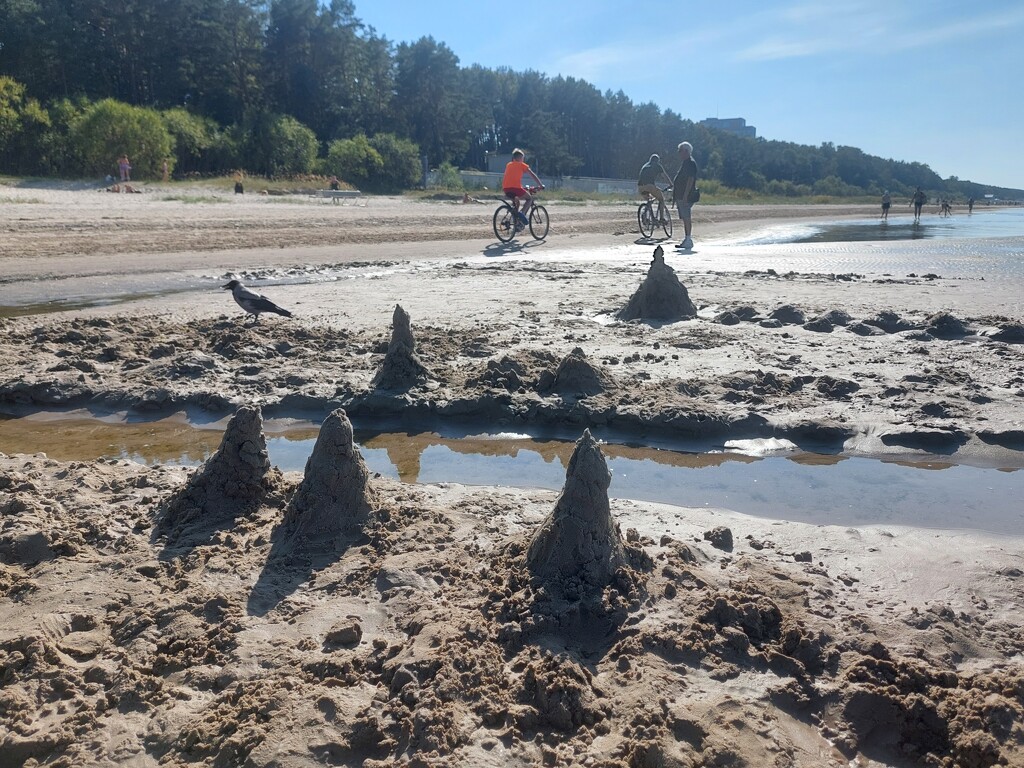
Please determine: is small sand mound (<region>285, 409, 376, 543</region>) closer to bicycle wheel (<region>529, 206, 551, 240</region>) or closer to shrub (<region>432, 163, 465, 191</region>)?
bicycle wheel (<region>529, 206, 551, 240</region>)

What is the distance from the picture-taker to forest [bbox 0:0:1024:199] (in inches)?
1547

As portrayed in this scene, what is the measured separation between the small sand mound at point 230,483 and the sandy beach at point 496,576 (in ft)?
0.05

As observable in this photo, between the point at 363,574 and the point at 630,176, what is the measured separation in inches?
3661

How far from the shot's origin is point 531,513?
4152 mm

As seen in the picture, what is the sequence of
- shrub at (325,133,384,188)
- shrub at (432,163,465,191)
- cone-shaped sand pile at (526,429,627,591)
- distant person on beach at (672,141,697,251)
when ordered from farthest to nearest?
shrub at (432,163,465,191), shrub at (325,133,384,188), distant person on beach at (672,141,697,251), cone-shaped sand pile at (526,429,627,591)

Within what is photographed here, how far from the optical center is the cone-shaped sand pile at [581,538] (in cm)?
324

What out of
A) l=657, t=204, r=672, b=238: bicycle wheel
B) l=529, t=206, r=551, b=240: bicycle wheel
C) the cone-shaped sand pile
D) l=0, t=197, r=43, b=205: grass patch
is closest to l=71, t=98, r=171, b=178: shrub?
l=0, t=197, r=43, b=205: grass patch

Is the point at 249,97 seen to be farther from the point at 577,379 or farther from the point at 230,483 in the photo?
the point at 230,483

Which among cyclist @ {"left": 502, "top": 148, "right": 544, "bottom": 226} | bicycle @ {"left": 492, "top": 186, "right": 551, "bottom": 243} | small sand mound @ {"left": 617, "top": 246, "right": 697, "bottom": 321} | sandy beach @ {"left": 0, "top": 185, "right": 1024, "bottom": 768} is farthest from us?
bicycle @ {"left": 492, "top": 186, "right": 551, "bottom": 243}

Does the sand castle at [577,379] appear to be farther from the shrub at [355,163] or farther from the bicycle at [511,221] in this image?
the shrub at [355,163]

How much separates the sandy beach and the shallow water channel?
7.3 inches

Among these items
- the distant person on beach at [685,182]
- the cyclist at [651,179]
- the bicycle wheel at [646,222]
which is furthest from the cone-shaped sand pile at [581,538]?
the bicycle wheel at [646,222]

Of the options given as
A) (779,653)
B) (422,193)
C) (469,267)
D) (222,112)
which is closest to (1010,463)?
(779,653)

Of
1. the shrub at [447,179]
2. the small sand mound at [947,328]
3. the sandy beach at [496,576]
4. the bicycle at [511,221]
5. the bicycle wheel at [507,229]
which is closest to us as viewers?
the sandy beach at [496,576]
